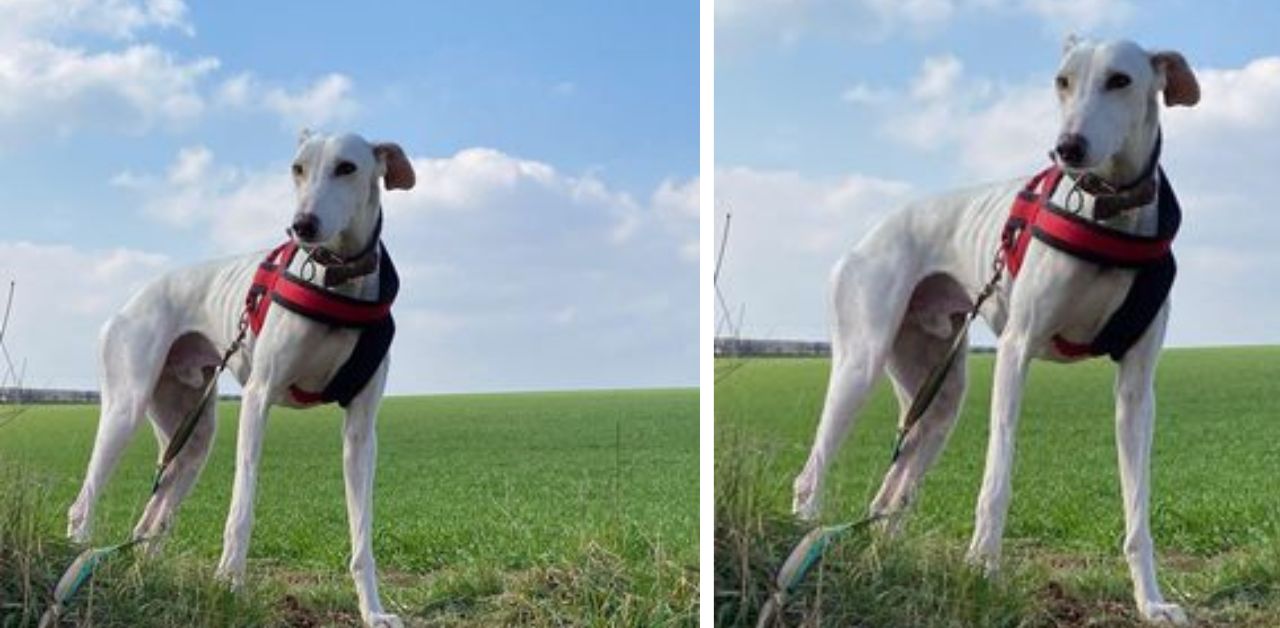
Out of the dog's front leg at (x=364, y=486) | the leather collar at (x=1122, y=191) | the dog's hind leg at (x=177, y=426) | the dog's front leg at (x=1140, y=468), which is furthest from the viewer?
Answer: the dog's hind leg at (x=177, y=426)

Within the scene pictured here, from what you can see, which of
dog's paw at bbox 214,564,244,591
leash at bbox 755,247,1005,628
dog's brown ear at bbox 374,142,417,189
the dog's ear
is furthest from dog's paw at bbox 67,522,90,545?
the dog's ear

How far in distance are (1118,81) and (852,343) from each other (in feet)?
2.69

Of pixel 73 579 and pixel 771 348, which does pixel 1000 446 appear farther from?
pixel 73 579

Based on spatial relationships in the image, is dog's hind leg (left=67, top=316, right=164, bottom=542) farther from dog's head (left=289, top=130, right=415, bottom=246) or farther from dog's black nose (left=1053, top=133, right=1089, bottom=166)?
dog's black nose (left=1053, top=133, right=1089, bottom=166)

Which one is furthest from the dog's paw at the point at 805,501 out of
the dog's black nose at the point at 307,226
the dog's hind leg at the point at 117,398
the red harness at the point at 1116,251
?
the dog's hind leg at the point at 117,398

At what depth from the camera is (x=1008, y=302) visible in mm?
3158

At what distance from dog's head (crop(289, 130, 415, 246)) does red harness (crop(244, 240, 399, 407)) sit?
148 millimetres

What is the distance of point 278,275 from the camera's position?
A: 355 cm

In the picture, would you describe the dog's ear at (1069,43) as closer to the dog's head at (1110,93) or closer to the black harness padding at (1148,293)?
the dog's head at (1110,93)

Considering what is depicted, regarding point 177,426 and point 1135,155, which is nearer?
point 1135,155

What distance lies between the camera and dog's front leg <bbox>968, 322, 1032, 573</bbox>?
10.2ft

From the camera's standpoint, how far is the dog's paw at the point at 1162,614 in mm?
3104

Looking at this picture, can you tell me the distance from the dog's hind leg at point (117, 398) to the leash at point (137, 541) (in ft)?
0.30

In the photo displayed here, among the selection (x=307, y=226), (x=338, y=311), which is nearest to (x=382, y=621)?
(x=338, y=311)
